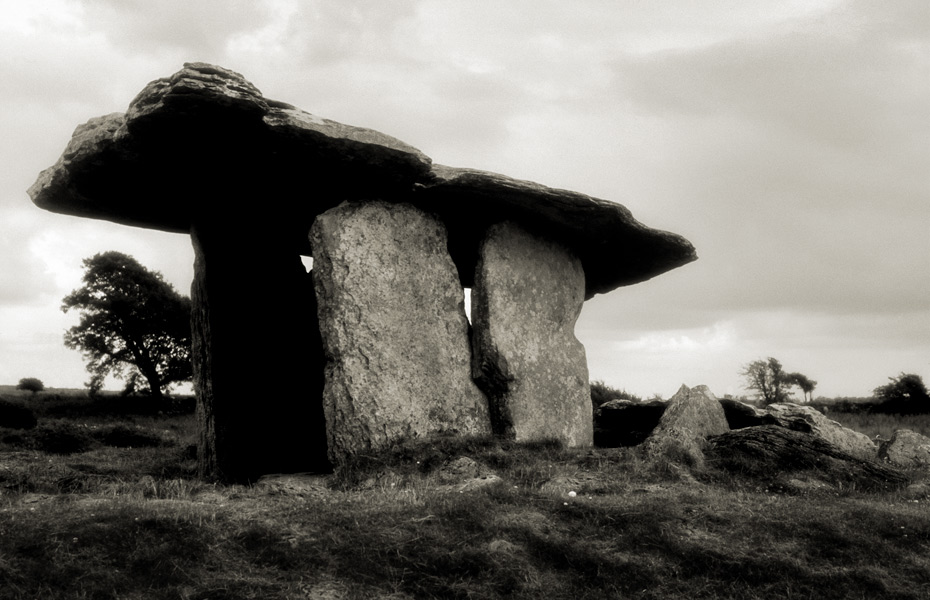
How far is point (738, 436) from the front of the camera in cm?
1181

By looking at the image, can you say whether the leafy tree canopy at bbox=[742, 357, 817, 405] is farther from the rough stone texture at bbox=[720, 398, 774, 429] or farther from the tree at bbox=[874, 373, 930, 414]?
the rough stone texture at bbox=[720, 398, 774, 429]

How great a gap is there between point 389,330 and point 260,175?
2.87 m

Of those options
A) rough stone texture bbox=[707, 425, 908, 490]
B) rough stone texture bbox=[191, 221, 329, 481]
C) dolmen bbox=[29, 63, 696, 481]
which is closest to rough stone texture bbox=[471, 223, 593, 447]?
dolmen bbox=[29, 63, 696, 481]

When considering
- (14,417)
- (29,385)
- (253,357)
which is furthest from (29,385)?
(253,357)

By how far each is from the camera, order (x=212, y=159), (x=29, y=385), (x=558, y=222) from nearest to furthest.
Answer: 1. (x=212, y=159)
2. (x=558, y=222)
3. (x=29, y=385)

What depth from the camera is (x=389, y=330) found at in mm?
11750

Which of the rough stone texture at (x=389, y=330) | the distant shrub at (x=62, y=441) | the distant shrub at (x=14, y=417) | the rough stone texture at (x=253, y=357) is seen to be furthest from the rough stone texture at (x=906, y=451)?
the distant shrub at (x=14, y=417)

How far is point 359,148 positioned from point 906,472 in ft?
27.0

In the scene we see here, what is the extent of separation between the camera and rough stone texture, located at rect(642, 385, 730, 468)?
11250mm

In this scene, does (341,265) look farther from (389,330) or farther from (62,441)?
(62,441)

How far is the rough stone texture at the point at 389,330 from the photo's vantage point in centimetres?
1124

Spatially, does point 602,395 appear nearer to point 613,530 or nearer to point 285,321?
point 285,321

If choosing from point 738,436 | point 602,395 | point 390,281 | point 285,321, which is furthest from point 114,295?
point 738,436

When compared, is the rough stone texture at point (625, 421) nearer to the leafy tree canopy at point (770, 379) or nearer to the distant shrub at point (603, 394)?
the distant shrub at point (603, 394)
